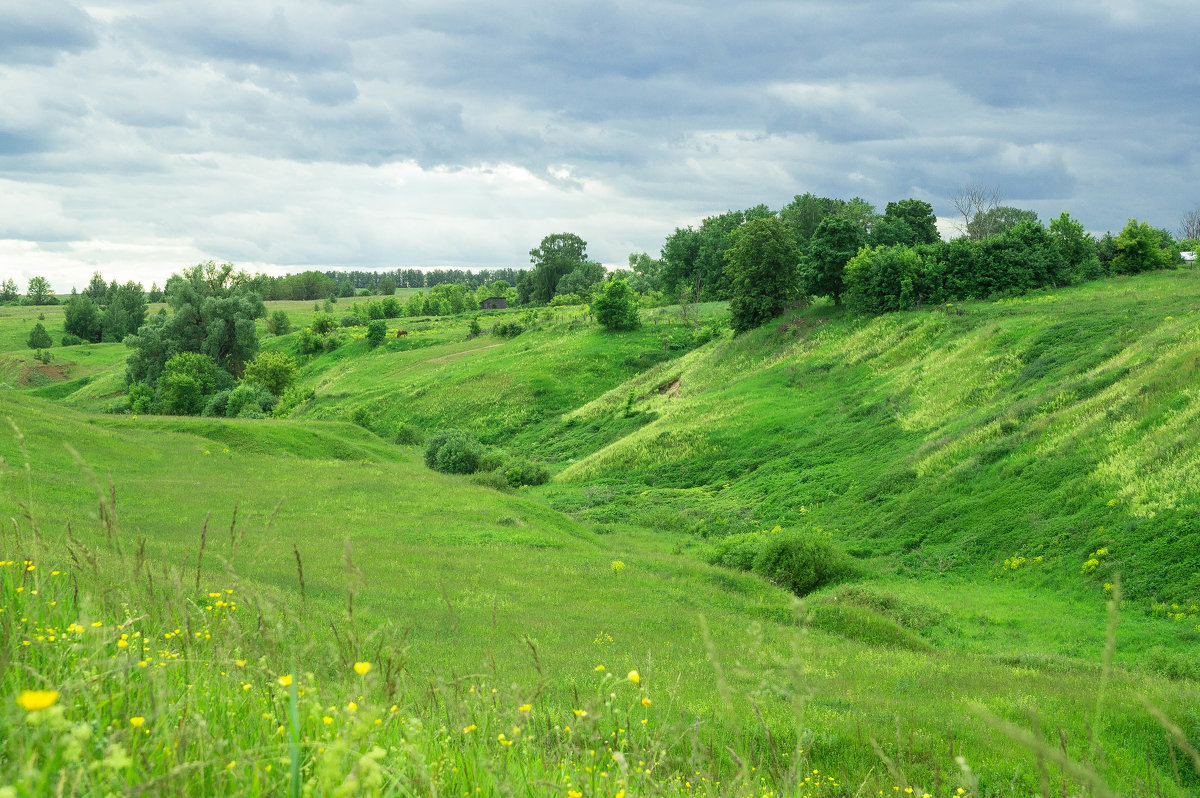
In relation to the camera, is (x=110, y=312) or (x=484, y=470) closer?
(x=484, y=470)

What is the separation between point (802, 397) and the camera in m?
47.1

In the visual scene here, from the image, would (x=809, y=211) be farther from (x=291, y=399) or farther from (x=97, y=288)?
(x=97, y=288)

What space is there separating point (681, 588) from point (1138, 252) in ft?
164

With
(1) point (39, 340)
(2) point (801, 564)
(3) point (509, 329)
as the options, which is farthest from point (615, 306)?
(1) point (39, 340)

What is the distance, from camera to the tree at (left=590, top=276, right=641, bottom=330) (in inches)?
3433

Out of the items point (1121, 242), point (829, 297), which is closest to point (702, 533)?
Result: point (829, 297)

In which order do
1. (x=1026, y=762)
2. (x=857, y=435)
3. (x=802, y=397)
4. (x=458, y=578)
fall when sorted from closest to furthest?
(x=1026, y=762), (x=458, y=578), (x=857, y=435), (x=802, y=397)

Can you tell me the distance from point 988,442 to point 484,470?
95.7 feet

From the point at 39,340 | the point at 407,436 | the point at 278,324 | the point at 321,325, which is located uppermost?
the point at 278,324

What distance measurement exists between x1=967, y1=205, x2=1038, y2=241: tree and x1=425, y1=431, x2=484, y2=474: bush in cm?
3895

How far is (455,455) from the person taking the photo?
1907 inches

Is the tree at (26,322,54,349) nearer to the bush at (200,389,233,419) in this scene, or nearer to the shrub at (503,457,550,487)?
the bush at (200,389,233,419)

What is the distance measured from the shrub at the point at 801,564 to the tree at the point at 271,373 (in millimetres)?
67944

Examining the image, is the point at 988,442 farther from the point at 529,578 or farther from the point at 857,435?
the point at 529,578
